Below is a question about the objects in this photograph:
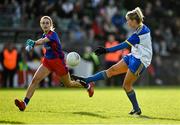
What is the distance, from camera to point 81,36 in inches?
1161

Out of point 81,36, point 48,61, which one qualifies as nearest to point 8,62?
point 81,36

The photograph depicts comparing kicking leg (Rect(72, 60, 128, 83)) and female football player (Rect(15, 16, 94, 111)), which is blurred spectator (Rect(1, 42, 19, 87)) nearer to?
female football player (Rect(15, 16, 94, 111))

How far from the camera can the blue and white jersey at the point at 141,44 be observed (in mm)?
13383

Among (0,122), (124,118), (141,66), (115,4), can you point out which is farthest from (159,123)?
(115,4)

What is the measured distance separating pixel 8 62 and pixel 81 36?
3840 mm

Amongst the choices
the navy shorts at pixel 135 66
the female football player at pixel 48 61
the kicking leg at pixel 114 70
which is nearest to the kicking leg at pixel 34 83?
the female football player at pixel 48 61

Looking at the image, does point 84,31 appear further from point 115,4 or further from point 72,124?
point 72,124

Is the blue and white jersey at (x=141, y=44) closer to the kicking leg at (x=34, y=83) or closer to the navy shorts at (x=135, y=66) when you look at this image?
the navy shorts at (x=135, y=66)

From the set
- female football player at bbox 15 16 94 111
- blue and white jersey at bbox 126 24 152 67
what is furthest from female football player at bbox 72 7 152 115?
female football player at bbox 15 16 94 111

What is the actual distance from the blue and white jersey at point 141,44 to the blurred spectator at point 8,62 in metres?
14.7

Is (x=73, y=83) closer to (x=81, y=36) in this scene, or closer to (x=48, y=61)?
(x=48, y=61)

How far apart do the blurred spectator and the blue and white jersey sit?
48.4 feet

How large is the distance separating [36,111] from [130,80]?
7.47ft

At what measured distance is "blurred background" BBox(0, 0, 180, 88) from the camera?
2809 cm
